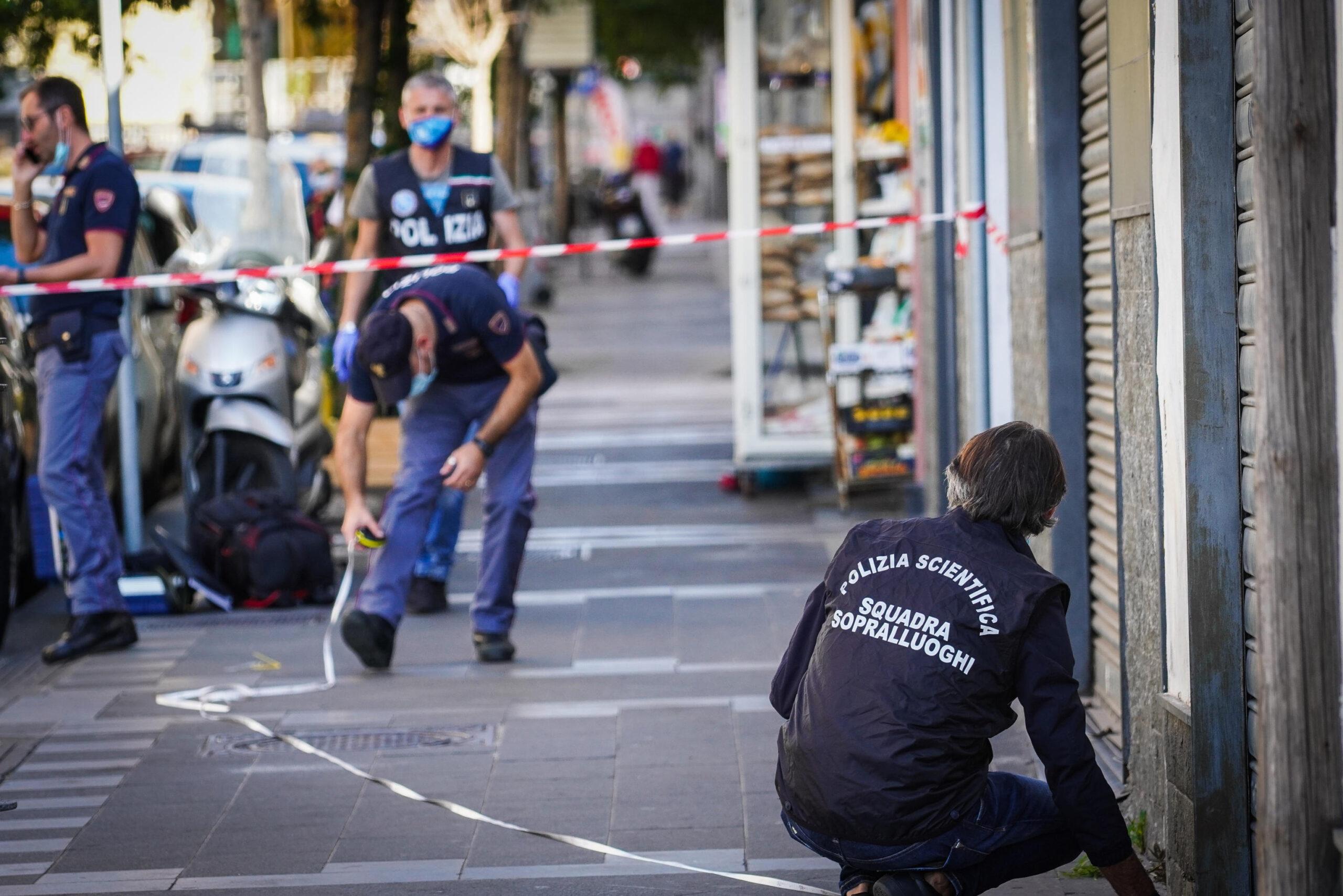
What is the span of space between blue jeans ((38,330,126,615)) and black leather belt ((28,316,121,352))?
2 cm

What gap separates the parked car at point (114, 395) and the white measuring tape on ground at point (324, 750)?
111 cm

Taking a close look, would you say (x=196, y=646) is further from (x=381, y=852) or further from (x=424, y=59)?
(x=424, y=59)

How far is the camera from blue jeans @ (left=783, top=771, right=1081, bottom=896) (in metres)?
3.50

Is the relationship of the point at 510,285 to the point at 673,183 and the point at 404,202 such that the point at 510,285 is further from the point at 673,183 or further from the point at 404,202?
the point at 673,183

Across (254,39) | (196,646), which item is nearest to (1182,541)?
(196,646)

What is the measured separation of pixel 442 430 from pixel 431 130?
1.48 m

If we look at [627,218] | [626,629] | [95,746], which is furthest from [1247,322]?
[627,218]

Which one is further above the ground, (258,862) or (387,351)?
(387,351)

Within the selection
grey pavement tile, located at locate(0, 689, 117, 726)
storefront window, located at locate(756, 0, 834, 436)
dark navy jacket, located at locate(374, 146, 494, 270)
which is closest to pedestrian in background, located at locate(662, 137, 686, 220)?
storefront window, located at locate(756, 0, 834, 436)

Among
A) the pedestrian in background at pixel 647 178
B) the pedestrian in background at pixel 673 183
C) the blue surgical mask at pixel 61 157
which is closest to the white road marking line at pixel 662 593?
the blue surgical mask at pixel 61 157

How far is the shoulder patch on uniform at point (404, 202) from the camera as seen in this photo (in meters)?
7.73

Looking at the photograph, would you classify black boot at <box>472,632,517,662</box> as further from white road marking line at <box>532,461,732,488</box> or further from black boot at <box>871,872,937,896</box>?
white road marking line at <box>532,461,732,488</box>

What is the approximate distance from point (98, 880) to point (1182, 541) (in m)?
2.61

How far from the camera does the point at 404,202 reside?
7730 mm
